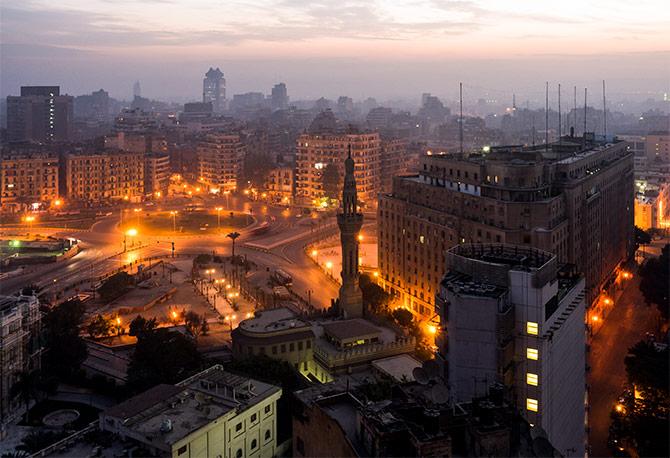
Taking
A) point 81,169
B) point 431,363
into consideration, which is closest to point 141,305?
point 431,363

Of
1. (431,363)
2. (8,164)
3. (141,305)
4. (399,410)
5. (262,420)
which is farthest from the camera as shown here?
(8,164)

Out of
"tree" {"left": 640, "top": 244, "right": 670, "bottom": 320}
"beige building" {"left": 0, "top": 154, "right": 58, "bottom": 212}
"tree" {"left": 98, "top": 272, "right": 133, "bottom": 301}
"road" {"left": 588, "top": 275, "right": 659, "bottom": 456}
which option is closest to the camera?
"road" {"left": 588, "top": 275, "right": 659, "bottom": 456}

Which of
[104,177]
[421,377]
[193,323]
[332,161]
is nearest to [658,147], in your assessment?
[332,161]

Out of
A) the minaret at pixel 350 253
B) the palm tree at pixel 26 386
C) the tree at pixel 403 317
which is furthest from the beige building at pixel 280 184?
the palm tree at pixel 26 386

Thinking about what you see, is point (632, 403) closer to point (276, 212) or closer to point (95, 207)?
point (276, 212)

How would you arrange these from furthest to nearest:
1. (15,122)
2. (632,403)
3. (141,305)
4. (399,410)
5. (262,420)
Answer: (15,122)
(141,305)
(632,403)
(262,420)
(399,410)

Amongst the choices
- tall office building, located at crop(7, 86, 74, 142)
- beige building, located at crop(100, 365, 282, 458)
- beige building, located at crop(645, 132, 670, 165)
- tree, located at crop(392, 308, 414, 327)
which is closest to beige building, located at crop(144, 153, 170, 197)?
tall office building, located at crop(7, 86, 74, 142)

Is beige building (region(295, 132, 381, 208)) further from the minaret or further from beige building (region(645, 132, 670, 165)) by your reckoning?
the minaret
